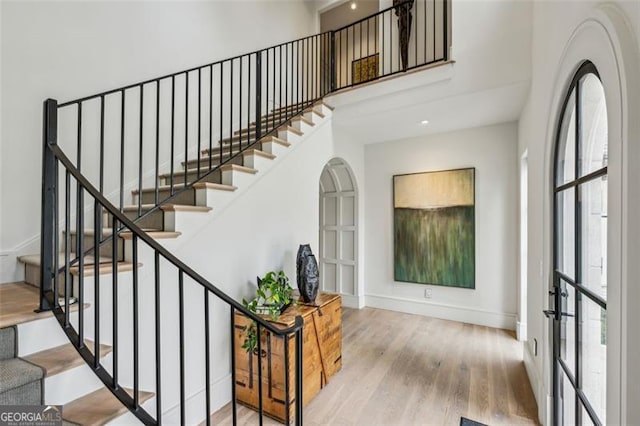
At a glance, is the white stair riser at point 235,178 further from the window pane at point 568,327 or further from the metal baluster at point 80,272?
the window pane at point 568,327

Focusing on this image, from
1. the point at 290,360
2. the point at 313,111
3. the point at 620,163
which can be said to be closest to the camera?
the point at 620,163

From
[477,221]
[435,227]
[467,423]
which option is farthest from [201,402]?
[477,221]

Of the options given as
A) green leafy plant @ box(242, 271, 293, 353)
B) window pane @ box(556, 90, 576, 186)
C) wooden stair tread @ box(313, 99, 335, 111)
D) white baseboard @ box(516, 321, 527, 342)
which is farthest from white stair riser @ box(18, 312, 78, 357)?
white baseboard @ box(516, 321, 527, 342)

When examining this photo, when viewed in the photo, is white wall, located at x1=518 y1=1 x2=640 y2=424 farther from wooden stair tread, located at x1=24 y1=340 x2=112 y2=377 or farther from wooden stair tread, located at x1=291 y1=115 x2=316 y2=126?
wooden stair tread, located at x1=291 y1=115 x2=316 y2=126

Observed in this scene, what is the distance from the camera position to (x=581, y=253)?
144 cm

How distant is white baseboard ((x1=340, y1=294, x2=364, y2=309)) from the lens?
4587 mm

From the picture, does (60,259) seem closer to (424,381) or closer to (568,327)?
(424,381)

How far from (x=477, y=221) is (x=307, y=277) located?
2.51 metres

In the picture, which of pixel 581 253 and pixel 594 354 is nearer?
pixel 594 354

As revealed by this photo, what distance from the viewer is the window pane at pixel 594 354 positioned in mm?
1158

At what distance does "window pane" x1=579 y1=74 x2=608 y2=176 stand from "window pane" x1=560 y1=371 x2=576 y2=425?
1126 millimetres

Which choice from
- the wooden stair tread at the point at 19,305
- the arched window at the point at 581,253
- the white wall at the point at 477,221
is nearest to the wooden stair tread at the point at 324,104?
the white wall at the point at 477,221

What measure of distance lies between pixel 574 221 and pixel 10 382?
2603 mm

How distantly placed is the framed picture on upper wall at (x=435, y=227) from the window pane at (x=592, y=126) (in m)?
2.50
